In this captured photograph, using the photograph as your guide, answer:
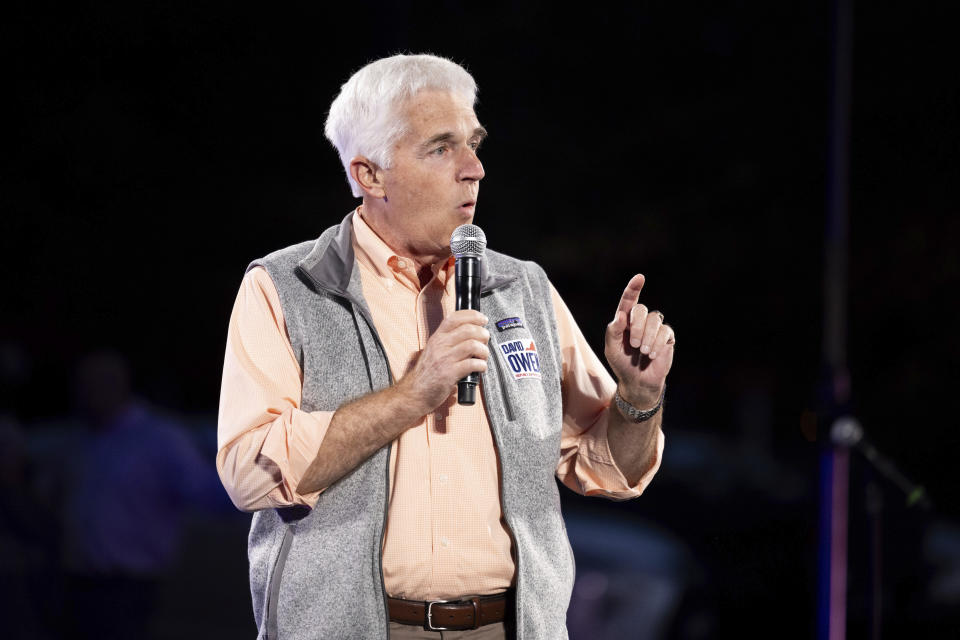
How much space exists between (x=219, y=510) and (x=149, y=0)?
2776 millimetres

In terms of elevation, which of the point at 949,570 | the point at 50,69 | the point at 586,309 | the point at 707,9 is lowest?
the point at 949,570

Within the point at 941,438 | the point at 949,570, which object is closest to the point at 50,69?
the point at 949,570

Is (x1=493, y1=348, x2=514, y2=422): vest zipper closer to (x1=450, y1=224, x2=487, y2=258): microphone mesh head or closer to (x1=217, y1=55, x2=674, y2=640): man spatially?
(x1=217, y1=55, x2=674, y2=640): man

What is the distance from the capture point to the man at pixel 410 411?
4.54 feet

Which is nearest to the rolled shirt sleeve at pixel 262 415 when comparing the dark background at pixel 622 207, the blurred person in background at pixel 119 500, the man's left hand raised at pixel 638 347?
the man's left hand raised at pixel 638 347

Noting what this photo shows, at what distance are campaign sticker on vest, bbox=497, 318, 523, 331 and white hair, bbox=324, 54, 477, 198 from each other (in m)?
0.36

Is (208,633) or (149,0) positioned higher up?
(149,0)

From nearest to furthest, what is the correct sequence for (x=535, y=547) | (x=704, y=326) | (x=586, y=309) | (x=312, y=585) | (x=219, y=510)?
(x=312, y=585) < (x=535, y=547) < (x=219, y=510) < (x=586, y=309) < (x=704, y=326)

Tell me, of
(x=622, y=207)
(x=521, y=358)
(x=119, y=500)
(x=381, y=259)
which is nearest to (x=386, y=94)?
(x=381, y=259)

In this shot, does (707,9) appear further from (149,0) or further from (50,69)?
(50,69)

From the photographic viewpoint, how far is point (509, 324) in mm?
1655

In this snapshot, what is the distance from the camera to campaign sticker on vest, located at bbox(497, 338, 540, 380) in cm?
160

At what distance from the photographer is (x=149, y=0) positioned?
16.1 feet

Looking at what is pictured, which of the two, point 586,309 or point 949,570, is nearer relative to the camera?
point 949,570
